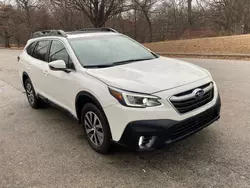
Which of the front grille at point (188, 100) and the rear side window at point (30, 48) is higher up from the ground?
the rear side window at point (30, 48)

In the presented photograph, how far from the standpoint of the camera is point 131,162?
3490 millimetres

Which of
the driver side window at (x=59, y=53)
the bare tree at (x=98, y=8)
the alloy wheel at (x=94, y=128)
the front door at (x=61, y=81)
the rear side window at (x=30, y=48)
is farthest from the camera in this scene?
the bare tree at (x=98, y=8)

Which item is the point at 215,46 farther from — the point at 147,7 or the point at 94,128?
the point at 94,128

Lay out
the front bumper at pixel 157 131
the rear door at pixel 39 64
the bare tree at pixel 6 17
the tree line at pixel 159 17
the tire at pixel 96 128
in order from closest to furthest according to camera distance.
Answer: the front bumper at pixel 157 131, the tire at pixel 96 128, the rear door at pixel 39 64, the tree line at pixel 159 17, the bare tree at pixel 6 17

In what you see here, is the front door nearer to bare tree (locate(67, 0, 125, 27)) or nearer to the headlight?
the headlight

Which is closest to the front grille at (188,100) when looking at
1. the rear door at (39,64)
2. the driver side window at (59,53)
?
the driver side window at (59,53)

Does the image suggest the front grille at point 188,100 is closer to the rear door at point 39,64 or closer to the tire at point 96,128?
the tire at point 96,128

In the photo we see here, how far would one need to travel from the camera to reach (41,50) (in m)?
5.40

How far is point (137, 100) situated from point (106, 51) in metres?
1.55

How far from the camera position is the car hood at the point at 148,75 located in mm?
3173

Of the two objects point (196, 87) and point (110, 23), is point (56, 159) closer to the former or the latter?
point (196, 87)

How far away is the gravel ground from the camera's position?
307 cm

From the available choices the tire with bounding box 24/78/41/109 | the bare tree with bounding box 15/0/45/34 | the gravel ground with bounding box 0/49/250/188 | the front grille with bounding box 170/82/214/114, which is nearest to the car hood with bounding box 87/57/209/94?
the front grille with bounding box 170/82/214/114

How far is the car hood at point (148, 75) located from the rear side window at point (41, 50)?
1.80m
